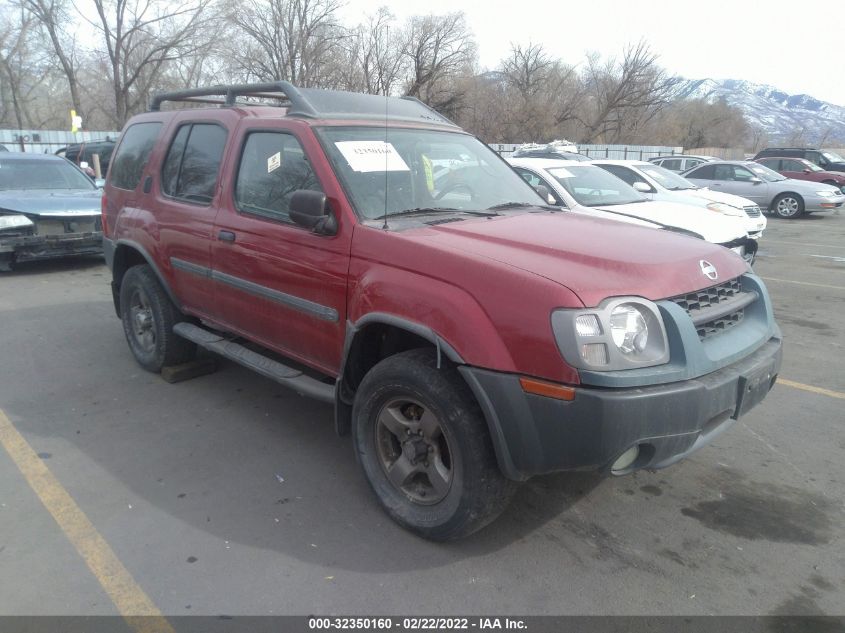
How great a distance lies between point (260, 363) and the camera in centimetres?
399

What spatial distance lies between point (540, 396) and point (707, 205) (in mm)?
8858

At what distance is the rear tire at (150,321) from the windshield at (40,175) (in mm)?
5635

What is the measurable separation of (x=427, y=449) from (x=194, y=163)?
2.76 metres

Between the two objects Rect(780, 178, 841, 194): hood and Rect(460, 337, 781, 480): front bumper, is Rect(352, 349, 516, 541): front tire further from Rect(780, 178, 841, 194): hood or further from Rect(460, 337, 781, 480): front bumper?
Rect(780, 178, 841, 194): hood

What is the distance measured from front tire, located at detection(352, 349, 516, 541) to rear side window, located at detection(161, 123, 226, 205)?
2021mm

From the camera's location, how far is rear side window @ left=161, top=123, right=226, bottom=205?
4.30 metres

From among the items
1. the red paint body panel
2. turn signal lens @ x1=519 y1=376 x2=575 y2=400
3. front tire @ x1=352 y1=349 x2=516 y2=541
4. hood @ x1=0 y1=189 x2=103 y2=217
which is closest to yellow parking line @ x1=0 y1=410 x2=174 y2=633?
front tire @ x1=352 y1=349 x2=516 y2=541

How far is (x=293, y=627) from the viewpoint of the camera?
2.54 metres

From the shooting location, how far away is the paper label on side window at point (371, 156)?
11.6 feet

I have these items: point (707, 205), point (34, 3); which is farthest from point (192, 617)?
point (34, 3)

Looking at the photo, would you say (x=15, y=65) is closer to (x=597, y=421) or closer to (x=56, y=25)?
(x=56, y=25)

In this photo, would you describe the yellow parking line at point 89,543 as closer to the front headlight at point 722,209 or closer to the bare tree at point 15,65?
the front headlight at point 722,209

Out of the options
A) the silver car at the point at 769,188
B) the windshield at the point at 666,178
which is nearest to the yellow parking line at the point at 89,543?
the windshield at the point at 666,178

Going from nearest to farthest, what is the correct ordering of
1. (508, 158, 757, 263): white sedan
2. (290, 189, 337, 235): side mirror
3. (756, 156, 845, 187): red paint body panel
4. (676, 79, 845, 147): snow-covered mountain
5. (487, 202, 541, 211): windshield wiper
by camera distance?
1. (290, 189, 337, 235): side mirror
2. (487, 202, 541, 211): windshield wiper
3. (508, 158, 757, 263): white sedan
4. (756, 156, 845, 187): red paint body panel
5. (676, 79, 845, 147): snow-covered mountain
